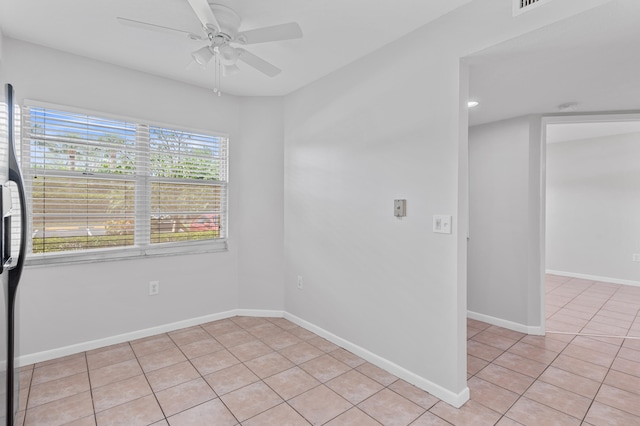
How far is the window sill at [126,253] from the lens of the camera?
8.45ft

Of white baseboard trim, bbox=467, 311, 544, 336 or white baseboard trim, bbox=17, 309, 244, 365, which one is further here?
white baseboard trim, bbox=467, 311, 544, 336

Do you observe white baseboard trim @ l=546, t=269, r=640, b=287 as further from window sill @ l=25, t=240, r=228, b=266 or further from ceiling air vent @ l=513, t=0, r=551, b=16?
window sill @ l=25, t=240, r=228, b=266

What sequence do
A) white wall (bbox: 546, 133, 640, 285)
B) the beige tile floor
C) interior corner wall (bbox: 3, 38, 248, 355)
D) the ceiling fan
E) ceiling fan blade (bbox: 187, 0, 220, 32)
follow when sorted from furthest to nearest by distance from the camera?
1. white wall (bbox: 546, 133, 640, 285)
2. interior corner wall (bbox: 3, 38, 248, 355)
3. the beige tile floor
4. the ceiling fan
5. ceiling fan blade (bbox: 187, 0, 220, 32)

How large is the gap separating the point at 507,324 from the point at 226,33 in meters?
3.65

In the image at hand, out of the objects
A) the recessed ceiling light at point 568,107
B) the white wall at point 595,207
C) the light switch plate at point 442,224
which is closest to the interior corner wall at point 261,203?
the light switch plate at point 442,224

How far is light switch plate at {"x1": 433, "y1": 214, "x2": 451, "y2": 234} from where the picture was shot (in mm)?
2066

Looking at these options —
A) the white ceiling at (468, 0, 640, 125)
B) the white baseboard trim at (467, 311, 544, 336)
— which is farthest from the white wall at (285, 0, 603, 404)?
the white baseboard trim at (467, 311, 544, 336)

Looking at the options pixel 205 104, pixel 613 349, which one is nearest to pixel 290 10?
pixel 205 104

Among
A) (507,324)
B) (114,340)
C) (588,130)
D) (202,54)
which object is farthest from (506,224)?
(114,340)

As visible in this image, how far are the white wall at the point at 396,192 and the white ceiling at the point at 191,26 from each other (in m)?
0.19

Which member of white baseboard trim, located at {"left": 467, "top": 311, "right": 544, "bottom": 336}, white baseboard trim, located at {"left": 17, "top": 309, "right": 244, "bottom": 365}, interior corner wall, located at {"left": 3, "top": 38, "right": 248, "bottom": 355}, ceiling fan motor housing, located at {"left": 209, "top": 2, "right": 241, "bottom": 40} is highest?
ceiling fan motor housing, located at {"left": 209, "top": 2, "right": 241, "bottom": 40}

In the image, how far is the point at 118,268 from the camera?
114 inches

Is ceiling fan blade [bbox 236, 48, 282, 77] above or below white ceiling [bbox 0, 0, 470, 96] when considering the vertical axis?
below

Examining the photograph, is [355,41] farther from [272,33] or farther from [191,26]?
[191,26]
